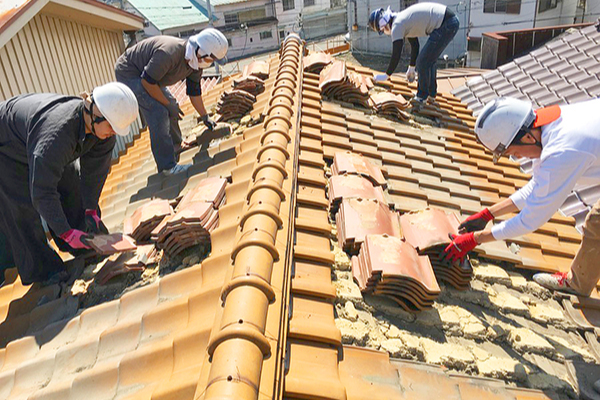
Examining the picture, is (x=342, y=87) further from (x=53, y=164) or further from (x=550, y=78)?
(x=550, y=78)

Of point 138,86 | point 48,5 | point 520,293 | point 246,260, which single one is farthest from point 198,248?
point 48,5

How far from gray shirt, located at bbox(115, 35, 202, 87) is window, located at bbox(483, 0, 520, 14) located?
77.2ft

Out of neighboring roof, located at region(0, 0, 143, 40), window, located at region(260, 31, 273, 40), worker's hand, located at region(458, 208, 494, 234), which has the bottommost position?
window, located at region(260, 31, 273, 40)

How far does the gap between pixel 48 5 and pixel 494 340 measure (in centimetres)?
757

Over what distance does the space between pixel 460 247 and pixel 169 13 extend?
33830 mm

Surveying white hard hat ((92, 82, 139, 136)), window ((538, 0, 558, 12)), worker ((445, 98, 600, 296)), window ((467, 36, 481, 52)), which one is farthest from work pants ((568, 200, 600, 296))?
window ((538, 0, 558, 12))

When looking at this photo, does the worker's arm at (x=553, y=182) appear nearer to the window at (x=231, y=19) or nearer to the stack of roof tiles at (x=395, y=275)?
the stack of roof tiles at (x=395, y=275)

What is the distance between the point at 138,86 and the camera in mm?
5168

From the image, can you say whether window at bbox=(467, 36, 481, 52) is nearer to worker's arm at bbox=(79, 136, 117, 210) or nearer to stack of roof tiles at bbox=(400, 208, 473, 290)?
stack of roof tiles at bbox=(400, 208, 473, 290)

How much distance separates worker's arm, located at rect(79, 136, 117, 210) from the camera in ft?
12.6

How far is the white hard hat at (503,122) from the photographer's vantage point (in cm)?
273

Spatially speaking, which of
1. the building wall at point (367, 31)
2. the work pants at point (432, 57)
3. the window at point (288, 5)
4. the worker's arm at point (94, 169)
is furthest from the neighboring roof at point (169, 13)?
the worker's arm at point (94, 169)

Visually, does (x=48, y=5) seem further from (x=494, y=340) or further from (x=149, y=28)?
(x=149, y=28)

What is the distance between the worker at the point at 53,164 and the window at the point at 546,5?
83.8ft
